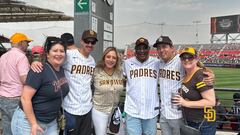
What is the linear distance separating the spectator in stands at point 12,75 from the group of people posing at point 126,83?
0.05 feet

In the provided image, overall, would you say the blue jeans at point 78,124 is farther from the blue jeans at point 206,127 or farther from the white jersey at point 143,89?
the blue jeans at point 206,127

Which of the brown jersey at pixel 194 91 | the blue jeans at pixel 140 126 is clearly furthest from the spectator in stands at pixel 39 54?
the brown jersey at pixel 194 91

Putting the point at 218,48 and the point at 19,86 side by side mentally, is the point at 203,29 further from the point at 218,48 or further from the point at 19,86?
the point at 19,86

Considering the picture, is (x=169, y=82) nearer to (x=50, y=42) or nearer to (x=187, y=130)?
(x=187, y=130)

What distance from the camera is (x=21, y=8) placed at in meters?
24.8

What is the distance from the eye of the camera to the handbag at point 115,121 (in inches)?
169

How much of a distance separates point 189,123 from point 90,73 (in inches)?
55.0

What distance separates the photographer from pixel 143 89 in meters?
4.13

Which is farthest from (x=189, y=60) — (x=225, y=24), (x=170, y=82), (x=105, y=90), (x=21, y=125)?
(x=225, y=24)

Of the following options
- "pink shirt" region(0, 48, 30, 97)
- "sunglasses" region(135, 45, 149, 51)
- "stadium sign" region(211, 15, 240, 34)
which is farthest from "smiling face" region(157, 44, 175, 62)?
"stadium sign" region(211, 15, 240, 34)

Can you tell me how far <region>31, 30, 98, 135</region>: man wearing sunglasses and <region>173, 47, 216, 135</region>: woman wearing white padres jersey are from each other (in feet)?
3.82

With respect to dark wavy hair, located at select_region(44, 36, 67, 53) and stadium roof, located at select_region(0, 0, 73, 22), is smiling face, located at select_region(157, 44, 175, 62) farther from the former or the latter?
stadium roof, located at select_region(0, 0, 73, 22)

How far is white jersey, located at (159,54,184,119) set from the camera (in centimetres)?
391

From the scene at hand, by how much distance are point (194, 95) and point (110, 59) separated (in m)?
1.23
